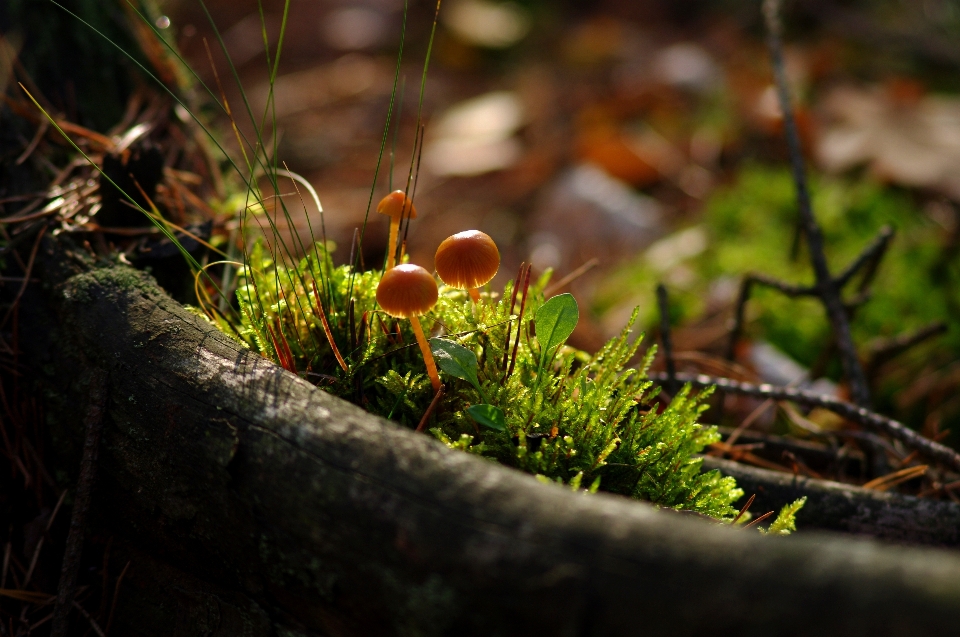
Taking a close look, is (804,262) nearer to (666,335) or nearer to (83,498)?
(666,335)

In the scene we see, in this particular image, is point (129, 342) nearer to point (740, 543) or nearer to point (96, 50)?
point (740, 543)

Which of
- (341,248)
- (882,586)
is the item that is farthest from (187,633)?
(341,248)

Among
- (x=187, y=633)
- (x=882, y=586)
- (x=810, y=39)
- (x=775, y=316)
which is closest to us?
(x=882, y=586)

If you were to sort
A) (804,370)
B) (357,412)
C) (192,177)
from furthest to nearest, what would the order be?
(804,370) → (192,177) → (357,412)

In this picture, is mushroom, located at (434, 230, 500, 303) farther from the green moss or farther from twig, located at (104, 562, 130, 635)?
twig, located at (104, 562, 130, 635)

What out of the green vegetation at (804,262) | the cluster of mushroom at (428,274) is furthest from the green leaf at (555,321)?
the green vegetation at (804,262)

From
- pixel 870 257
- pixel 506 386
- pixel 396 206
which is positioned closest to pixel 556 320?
pixel 506 386

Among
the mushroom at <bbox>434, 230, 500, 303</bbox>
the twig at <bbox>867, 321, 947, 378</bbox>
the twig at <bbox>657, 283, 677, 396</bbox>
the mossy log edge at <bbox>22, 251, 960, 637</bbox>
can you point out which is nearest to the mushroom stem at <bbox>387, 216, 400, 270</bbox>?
the mushroom at <bbox>434, 230, 500, 303</bbox>
